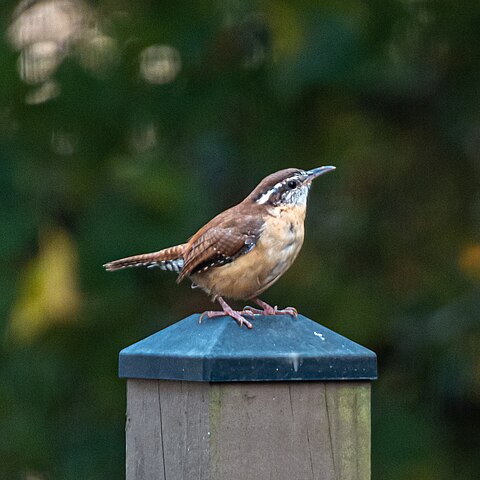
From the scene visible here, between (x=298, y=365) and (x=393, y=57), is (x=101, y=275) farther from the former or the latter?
(x=298, y=365)

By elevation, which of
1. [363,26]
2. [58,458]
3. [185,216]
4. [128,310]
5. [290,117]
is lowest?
[58,458]

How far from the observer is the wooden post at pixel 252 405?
2.48m

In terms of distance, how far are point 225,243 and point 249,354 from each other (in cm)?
140

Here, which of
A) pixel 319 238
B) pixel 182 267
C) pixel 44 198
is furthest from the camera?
pixel 319 238

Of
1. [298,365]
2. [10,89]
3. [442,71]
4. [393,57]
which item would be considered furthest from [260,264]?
[442,71]

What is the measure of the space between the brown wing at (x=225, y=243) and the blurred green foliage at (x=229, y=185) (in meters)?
1.79

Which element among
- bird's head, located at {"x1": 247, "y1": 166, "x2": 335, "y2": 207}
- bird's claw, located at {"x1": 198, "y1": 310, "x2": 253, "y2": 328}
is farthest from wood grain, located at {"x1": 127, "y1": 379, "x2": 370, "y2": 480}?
bird's head, located at {"x1": 247, "y1": 166, "x2": 335, "y2": 207}

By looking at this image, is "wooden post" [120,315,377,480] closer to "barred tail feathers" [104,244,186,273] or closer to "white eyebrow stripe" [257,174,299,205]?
"white eyebrow stripe" [257,174,299,205]

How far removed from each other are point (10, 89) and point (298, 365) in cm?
379

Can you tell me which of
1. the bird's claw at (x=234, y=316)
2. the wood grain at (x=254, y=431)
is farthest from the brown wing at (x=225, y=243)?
the wood grain at (x=254, y=431)

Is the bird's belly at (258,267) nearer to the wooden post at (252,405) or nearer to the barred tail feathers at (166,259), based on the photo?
the barred tail feathers at (166,259)

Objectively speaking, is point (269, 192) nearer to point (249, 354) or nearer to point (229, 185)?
point (249, 354)

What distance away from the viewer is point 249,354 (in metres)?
2.49

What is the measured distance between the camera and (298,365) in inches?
99.0
